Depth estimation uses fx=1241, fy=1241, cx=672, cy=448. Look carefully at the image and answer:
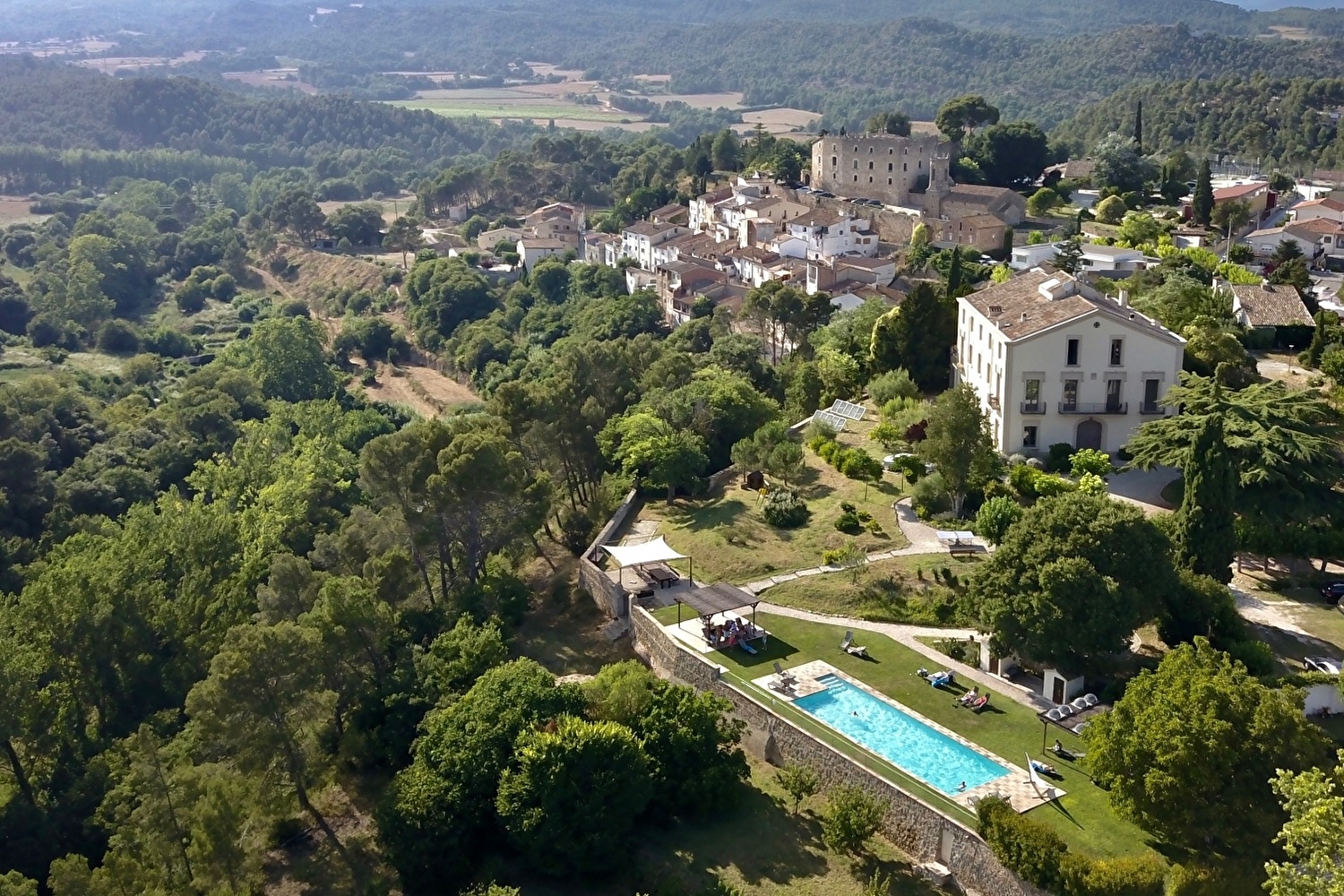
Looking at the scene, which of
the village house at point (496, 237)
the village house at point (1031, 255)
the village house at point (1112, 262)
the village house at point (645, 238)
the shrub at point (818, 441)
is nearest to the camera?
the shrub at point (818, 441)

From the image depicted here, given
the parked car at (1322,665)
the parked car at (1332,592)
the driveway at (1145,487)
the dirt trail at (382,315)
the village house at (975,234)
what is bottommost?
the dirt trail at (382,315)

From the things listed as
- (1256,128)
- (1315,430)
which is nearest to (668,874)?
(1315,430)

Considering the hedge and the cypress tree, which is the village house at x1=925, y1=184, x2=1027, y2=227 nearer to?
the cypress tree

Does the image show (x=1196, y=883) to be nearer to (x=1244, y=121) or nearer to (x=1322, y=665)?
(x=1322, y=665)

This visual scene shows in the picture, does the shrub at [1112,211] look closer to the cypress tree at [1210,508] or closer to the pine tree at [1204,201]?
the pine tree at [1204,201]

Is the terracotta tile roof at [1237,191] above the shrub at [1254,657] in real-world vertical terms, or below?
above

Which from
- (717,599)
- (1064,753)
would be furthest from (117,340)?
(1064,753)


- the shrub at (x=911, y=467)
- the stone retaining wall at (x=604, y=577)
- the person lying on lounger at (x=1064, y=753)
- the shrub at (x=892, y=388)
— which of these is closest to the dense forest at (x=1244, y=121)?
the shrub at (x=892, y=388)
